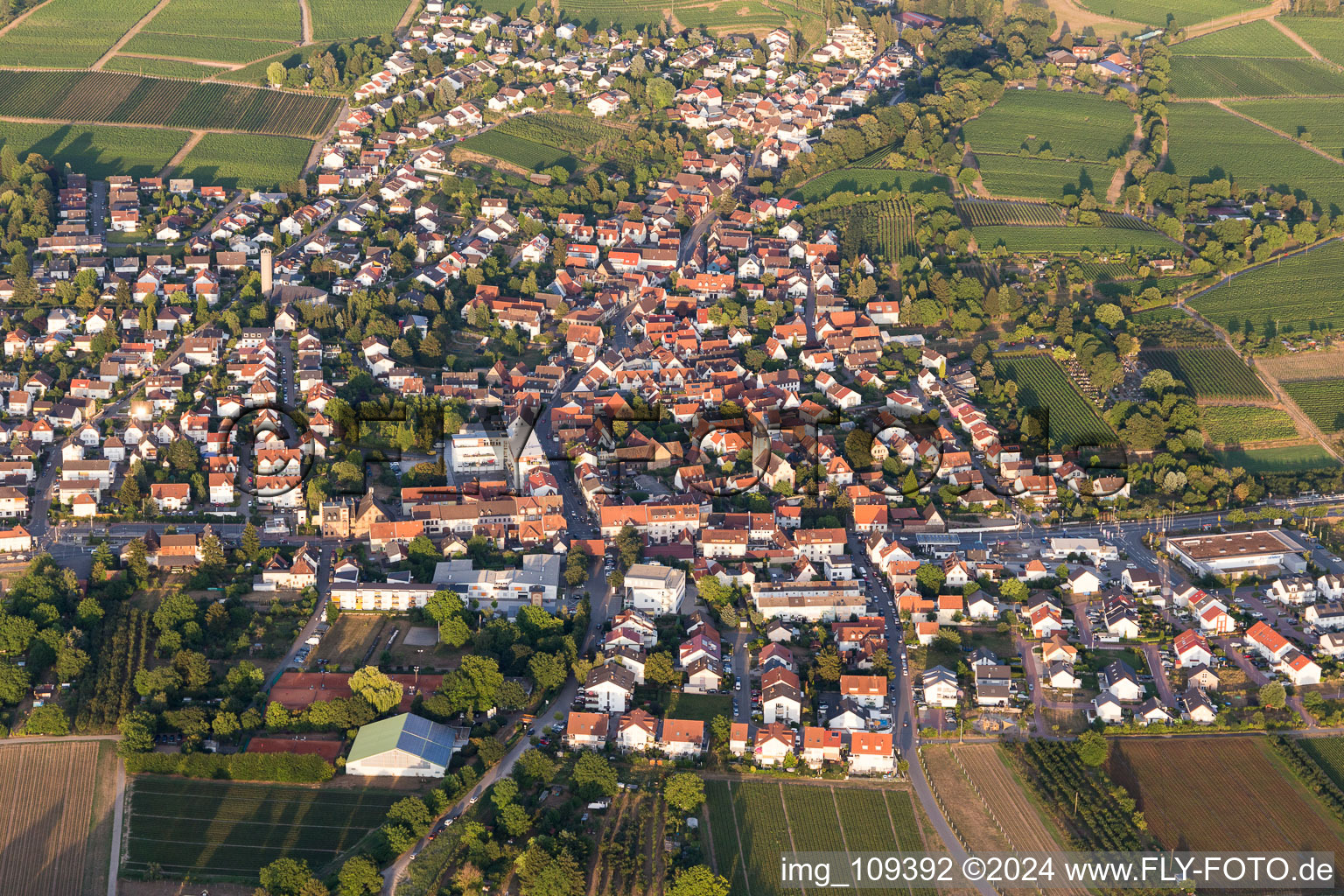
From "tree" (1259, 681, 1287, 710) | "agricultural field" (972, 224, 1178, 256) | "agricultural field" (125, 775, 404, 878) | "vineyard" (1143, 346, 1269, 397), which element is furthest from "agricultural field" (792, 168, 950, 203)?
"agricultural field" (125, 775, 404, 878)

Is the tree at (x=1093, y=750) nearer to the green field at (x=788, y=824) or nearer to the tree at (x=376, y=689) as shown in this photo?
the green field at (x=788, y=824)

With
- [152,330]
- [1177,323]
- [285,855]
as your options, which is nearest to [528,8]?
[152,330]

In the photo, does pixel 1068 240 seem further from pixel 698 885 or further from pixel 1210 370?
pixel 698 885

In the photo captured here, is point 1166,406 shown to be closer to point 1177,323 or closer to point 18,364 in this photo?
point 1177,323

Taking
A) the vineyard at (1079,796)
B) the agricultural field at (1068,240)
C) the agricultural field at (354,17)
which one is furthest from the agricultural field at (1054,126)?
the vineyard at (1079,796)

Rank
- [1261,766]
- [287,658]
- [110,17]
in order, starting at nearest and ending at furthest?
[1261,766]
[287,658]
[110,17]
